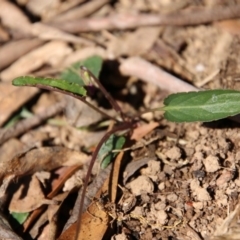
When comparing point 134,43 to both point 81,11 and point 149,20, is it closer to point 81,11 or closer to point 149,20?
point 149,20

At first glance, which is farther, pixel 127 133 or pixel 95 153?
pixel 127 133

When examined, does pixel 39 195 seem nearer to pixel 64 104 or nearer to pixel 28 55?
pixel 64 104

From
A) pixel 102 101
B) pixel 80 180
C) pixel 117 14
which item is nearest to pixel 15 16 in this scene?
pixel 117 14

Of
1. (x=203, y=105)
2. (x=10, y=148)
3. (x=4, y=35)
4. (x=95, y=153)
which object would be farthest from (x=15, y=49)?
(x=203, y=105)

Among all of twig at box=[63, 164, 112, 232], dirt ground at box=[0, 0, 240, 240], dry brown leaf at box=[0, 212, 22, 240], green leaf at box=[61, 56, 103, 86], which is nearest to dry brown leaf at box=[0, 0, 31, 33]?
dirt ground at box=[0, 0, 240, 240]

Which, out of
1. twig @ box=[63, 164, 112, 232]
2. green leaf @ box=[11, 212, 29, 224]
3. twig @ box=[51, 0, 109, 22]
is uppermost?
twig @ box=[51, 0, 109, 22]

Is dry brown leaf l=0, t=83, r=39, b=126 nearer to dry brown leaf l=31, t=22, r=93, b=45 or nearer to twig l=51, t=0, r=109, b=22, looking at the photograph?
dry brown leaf l=31, t=22, r=93, b=45

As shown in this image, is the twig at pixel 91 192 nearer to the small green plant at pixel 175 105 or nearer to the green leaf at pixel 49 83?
the small green plant at pixel 175 105
